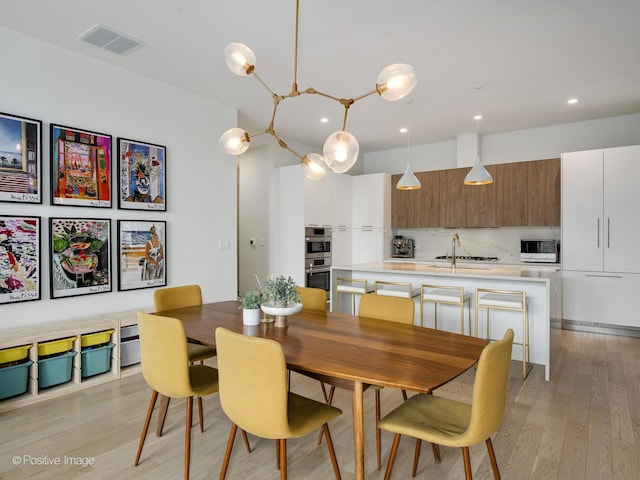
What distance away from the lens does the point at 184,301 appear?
2.99 m

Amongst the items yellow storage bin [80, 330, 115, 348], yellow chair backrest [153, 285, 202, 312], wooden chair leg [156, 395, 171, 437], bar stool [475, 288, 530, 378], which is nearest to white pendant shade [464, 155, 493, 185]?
bar stool [475, 288, 530, 378]

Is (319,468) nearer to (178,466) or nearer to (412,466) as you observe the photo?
(412,466)

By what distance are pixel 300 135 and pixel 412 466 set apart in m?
4.94

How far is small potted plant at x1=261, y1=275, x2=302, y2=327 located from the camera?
2.18m

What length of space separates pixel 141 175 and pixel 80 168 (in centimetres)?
55

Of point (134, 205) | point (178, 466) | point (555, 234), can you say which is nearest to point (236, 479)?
point (178, 466)

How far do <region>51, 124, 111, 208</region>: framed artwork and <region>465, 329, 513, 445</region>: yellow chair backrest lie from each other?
3.36m

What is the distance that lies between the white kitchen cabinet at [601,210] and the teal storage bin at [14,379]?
18.7 feet

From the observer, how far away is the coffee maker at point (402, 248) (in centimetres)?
668

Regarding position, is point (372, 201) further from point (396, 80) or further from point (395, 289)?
point (396, 80)

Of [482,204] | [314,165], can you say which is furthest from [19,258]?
[482,204]

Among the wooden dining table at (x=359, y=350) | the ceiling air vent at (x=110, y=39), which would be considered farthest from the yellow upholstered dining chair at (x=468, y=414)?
the ceiling air vent at (x=110, y=39)

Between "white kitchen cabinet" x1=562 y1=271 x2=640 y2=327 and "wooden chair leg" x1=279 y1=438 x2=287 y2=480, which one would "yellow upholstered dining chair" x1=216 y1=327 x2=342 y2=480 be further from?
"white kitchen cabinet" x1=562 y1=271 x2=640 y2=327

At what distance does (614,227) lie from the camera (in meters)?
4.68
